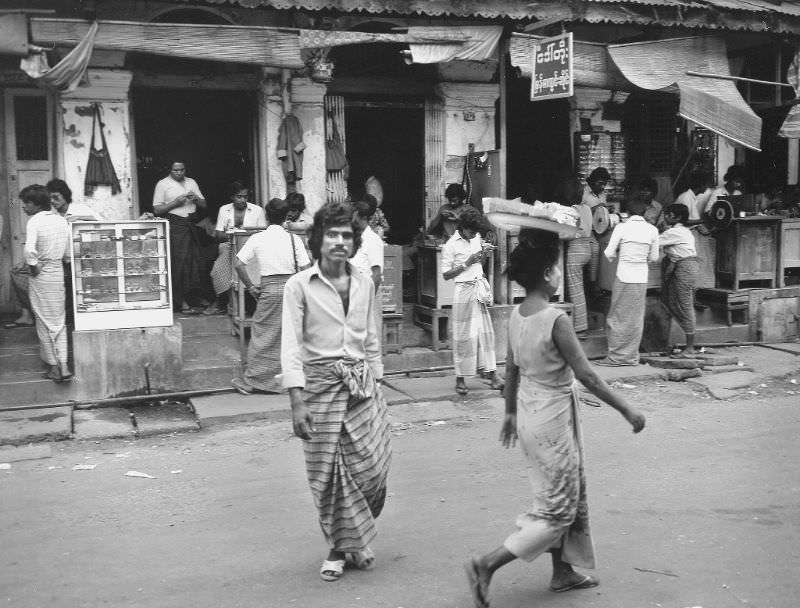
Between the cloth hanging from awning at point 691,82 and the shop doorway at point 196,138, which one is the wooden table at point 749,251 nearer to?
the cloth hanging from awning at point 691,82

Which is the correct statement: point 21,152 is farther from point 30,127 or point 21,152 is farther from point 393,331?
point 393,331

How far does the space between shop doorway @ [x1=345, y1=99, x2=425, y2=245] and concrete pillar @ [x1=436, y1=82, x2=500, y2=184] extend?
1.24 m

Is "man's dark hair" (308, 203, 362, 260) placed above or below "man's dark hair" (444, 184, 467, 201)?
below

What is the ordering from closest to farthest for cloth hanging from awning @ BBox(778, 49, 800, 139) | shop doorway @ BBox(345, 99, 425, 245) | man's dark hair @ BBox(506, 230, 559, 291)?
1. man's dark hair @ BBox(506, 230, 559, 291)
2. cloth hanging from awning @ BBox(778, 49, 800, 139)
3. shop doorway @ BBox(345, 99, 425, 245)

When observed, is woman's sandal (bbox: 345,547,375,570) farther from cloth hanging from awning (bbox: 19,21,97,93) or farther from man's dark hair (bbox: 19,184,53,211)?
cloth hanging from awning (bbox: 19,21,97,93)

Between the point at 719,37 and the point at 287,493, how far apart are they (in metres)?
8.13

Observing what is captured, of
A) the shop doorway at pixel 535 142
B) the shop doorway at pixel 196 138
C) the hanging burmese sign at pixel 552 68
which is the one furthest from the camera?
the shop doorway at pixel 535 142

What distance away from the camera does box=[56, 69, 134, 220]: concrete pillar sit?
973 centimetres

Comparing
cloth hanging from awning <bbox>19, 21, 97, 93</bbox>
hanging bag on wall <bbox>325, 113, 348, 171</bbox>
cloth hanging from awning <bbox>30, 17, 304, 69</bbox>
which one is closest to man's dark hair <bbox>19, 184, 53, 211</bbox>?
cloth hanging from awning <bbox>19, 21, 97, 93</bbox>

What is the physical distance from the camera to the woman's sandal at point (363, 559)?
4.65 metres

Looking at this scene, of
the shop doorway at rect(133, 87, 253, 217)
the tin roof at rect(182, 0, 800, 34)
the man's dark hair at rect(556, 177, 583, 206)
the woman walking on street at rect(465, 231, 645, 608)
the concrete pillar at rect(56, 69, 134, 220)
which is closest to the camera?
the woman walking on street at rect(465, 231, 645, 608)

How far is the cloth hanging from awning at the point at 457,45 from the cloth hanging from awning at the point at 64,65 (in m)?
3.12

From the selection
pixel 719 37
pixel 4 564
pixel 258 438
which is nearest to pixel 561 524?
pixel 4 564

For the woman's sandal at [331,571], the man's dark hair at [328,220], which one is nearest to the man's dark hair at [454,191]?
the man's dark hair at [328,220]
